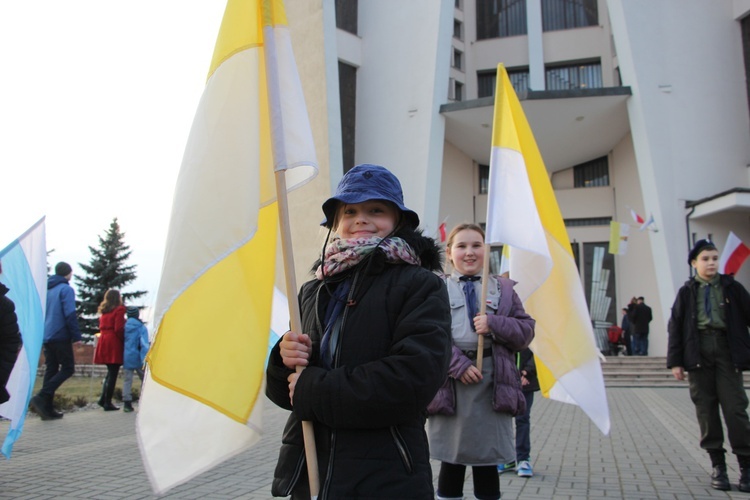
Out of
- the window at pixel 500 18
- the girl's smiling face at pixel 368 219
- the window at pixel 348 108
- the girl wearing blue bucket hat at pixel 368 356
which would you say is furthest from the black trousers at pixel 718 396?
the window at pixel 500 18

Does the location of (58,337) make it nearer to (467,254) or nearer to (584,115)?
(467,254)

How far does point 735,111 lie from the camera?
20.2 metres

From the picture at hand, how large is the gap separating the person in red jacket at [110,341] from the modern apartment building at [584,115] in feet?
33.3

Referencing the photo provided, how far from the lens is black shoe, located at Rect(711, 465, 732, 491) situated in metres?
5.08

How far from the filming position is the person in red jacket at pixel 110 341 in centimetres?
1021

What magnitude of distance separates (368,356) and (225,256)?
2.34ft

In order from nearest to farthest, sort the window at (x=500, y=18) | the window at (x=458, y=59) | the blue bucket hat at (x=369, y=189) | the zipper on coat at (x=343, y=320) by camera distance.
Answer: the zipper on coat at (x=343, y=320) → the blue bucket hat at (x=369, y=189) → the window at (x=500, y=18) → the window at (x=458, y=59)

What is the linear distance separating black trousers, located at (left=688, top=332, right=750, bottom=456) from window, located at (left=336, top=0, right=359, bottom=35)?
2066 centimetres

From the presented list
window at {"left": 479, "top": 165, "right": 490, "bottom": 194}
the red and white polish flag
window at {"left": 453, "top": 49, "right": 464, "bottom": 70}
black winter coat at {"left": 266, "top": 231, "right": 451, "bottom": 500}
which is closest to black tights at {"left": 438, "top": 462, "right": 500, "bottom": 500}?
black winter coat at {"left": 266, "top": 231, "right": 451, "bottom": 500}

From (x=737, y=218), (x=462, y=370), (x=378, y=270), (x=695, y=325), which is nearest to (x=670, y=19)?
(x=737, y=218)

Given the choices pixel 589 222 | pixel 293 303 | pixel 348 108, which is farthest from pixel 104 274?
→ pixel 293 303

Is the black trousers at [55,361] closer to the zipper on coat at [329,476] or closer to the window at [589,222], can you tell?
the zipper on coat at [329,476]

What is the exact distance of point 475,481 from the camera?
3.59 m

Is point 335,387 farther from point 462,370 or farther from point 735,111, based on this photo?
point 735,111
